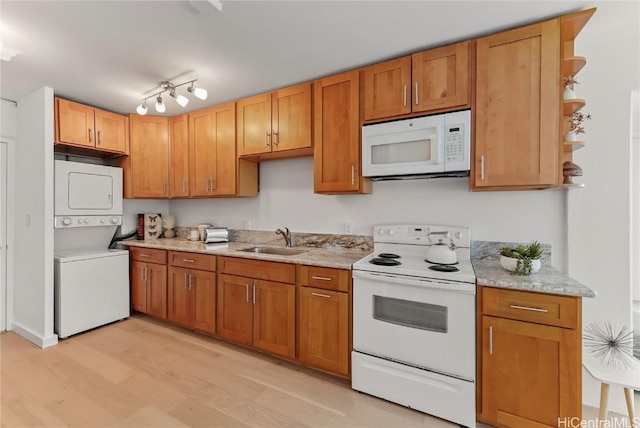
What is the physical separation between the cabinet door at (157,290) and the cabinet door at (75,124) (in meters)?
1.50

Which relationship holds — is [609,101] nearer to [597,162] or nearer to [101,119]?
[597,162]

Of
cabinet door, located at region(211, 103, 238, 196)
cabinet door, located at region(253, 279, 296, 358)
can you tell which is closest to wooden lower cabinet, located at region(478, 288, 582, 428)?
cabinet door, located at region(253, 279, 296, 358)

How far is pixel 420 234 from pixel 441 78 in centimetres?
118

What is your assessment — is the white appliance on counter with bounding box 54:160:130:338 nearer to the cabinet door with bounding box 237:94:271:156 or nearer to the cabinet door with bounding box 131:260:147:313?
the cabinet door with bounding box 131:260:147:313

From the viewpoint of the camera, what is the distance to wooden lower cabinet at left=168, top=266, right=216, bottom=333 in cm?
272

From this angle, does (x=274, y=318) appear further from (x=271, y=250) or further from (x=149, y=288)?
(x=149, y=288)

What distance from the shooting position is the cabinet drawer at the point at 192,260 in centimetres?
271

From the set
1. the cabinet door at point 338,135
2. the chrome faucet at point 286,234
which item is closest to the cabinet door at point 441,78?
the cabinet door at point 338,135

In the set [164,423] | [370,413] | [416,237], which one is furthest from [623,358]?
[164,423]

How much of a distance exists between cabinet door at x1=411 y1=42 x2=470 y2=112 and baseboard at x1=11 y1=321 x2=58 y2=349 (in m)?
3.82

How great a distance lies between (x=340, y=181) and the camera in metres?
2.38

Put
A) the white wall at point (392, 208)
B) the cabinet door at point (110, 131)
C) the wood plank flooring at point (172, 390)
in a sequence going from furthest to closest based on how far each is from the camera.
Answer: the cabinet door at point (110, 131) → the white wall at point (392, 208) → the wood plank flooring at point (172, 390)

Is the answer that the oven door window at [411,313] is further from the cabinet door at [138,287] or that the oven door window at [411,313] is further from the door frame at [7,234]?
the door frame at [7,234]

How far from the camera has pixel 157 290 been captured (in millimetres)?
3119
